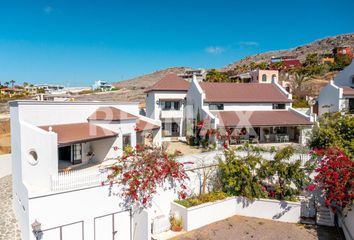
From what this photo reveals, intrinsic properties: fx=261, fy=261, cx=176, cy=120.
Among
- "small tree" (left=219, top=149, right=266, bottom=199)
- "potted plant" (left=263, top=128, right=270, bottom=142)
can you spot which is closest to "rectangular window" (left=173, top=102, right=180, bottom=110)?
"potted plant" (left=263, top=128, right=270, bottom=142)

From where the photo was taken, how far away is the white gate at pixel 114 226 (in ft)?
54.6

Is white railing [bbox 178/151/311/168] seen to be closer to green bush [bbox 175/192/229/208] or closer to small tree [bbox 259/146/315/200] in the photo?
small tree [bbox 259/146/315/200]

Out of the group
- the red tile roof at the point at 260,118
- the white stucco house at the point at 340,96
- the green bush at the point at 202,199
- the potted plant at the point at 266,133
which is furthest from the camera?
the white stucco house at the point at 340,96

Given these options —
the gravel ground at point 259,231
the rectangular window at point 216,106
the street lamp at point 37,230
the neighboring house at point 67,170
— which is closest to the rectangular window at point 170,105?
the rectangular window at point 216,106

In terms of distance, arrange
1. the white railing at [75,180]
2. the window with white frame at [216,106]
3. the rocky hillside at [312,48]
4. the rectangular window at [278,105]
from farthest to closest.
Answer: the rocky hillside at [312,48] < the rectangular window at [278,105] < the window with white frame at [216,106] < the white railing at [75,180]

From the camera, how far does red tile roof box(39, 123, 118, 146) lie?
18325 millimetres

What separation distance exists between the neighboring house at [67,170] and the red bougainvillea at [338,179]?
1285 centimetres

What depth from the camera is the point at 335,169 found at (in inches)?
670

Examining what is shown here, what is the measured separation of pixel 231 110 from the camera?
34.0 metres

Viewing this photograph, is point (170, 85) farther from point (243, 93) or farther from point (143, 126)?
point (143, 126)

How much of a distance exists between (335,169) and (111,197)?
1473cm

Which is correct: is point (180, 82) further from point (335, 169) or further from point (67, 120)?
point (335, 169)

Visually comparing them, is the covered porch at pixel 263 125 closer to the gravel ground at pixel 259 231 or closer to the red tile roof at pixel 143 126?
the red tile roof at pixel 143 126

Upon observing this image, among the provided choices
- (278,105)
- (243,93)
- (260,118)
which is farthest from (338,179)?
(243,93)
